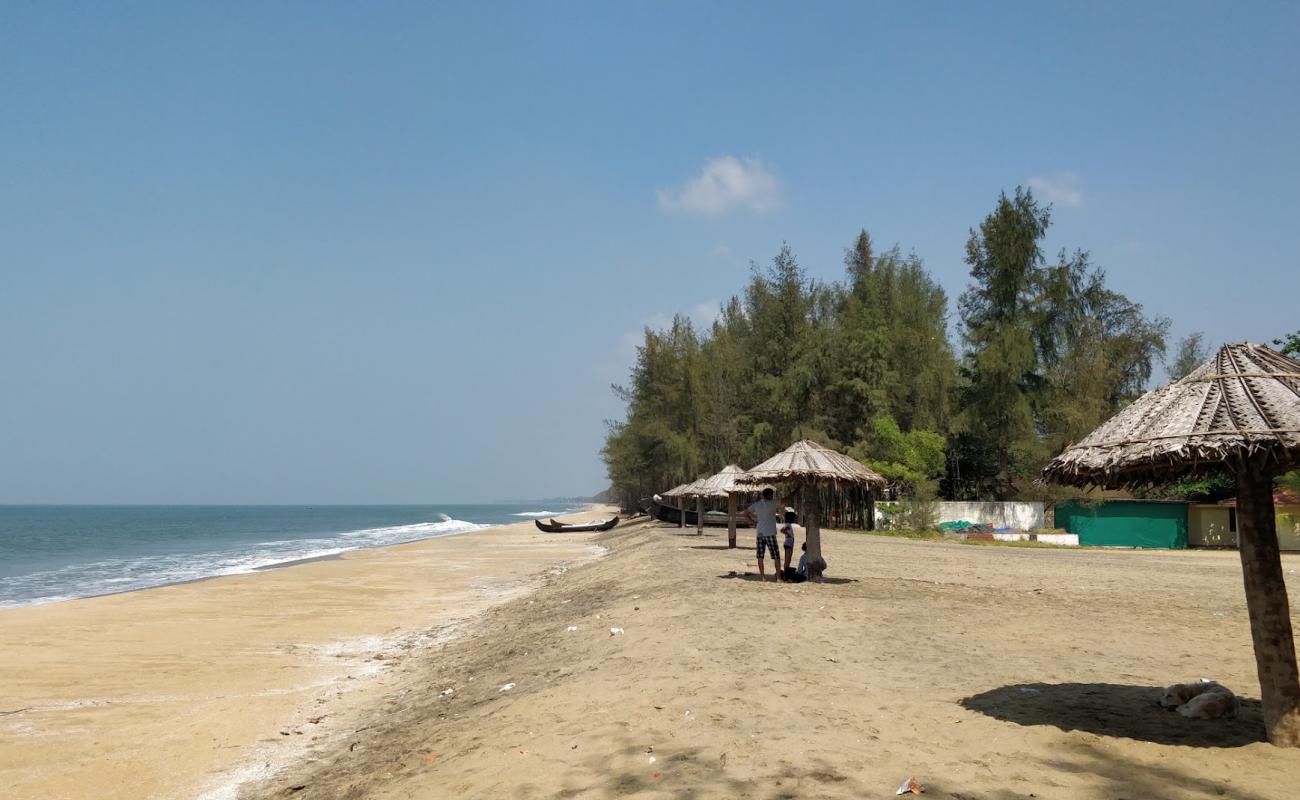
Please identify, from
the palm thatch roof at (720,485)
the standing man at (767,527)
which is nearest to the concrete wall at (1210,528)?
the palm thatch roof at (720,485)

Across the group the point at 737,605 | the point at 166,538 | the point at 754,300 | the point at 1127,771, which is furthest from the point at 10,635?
the point at 166,538

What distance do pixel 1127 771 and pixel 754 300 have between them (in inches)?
1478

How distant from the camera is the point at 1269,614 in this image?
5336 mm

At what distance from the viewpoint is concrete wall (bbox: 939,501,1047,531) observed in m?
33.0

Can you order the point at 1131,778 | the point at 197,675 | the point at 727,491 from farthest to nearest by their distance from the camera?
the point at 727,491, the point at 197,675, the point at 1131,778

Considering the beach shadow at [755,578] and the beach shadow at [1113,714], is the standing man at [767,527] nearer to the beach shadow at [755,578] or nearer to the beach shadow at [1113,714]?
the beach shadow at [755,578]

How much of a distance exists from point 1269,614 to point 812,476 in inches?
346

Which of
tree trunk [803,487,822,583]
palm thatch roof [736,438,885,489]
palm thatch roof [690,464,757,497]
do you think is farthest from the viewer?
palm thatch roof [690,464,757,497]

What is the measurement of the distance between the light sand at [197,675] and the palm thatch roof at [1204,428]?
690 cm

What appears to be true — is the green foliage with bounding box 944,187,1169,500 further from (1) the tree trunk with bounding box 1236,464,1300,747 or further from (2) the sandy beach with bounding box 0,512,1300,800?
(1) the tree trunk with bounding box 1236,464,1300,747

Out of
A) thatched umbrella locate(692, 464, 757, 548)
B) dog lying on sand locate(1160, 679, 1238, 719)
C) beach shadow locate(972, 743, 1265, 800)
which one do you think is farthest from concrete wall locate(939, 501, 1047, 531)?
beach shadow locate(972, 743, 1265, 800)

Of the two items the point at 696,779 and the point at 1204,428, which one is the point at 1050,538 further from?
the point at 696,779

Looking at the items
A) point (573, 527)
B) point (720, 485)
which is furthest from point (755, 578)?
point (573, 527)

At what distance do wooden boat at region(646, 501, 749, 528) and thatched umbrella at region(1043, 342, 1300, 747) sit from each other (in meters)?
24.4
